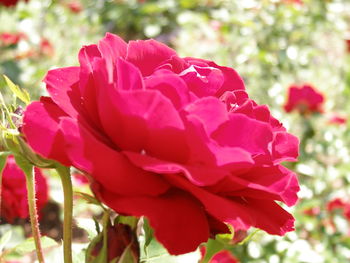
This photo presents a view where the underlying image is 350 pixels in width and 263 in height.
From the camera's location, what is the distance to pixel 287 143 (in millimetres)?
448

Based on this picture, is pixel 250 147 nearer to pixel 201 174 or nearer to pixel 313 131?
pixel 201 174

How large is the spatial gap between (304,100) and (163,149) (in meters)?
1.40

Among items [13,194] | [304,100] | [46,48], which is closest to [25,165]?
[13,194]

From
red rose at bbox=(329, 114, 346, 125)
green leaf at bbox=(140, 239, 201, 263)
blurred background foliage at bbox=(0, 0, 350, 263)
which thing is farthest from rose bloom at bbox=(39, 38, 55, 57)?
green leaf at bbox=(140, 239, 201, 263)

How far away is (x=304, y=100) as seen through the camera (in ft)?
5.62

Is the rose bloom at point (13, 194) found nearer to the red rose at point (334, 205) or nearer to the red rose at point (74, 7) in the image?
the red rose at point (334, 205)

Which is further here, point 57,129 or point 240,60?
point 240,60

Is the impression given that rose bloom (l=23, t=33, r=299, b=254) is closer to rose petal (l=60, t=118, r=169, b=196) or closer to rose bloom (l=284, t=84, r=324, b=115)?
rose petal (l=60, t=118, r=169, b=196)

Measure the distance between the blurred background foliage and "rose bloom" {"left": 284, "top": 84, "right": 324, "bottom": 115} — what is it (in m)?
0.03

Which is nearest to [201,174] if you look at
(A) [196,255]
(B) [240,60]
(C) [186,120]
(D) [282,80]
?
(C) [186,120]

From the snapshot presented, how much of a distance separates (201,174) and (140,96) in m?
0.06

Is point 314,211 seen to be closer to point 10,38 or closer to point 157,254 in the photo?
point 10,38

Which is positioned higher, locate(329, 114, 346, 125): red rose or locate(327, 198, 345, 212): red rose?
locate(329, 114, 346, 125): red rose

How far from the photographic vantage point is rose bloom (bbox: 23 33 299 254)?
0.36m
